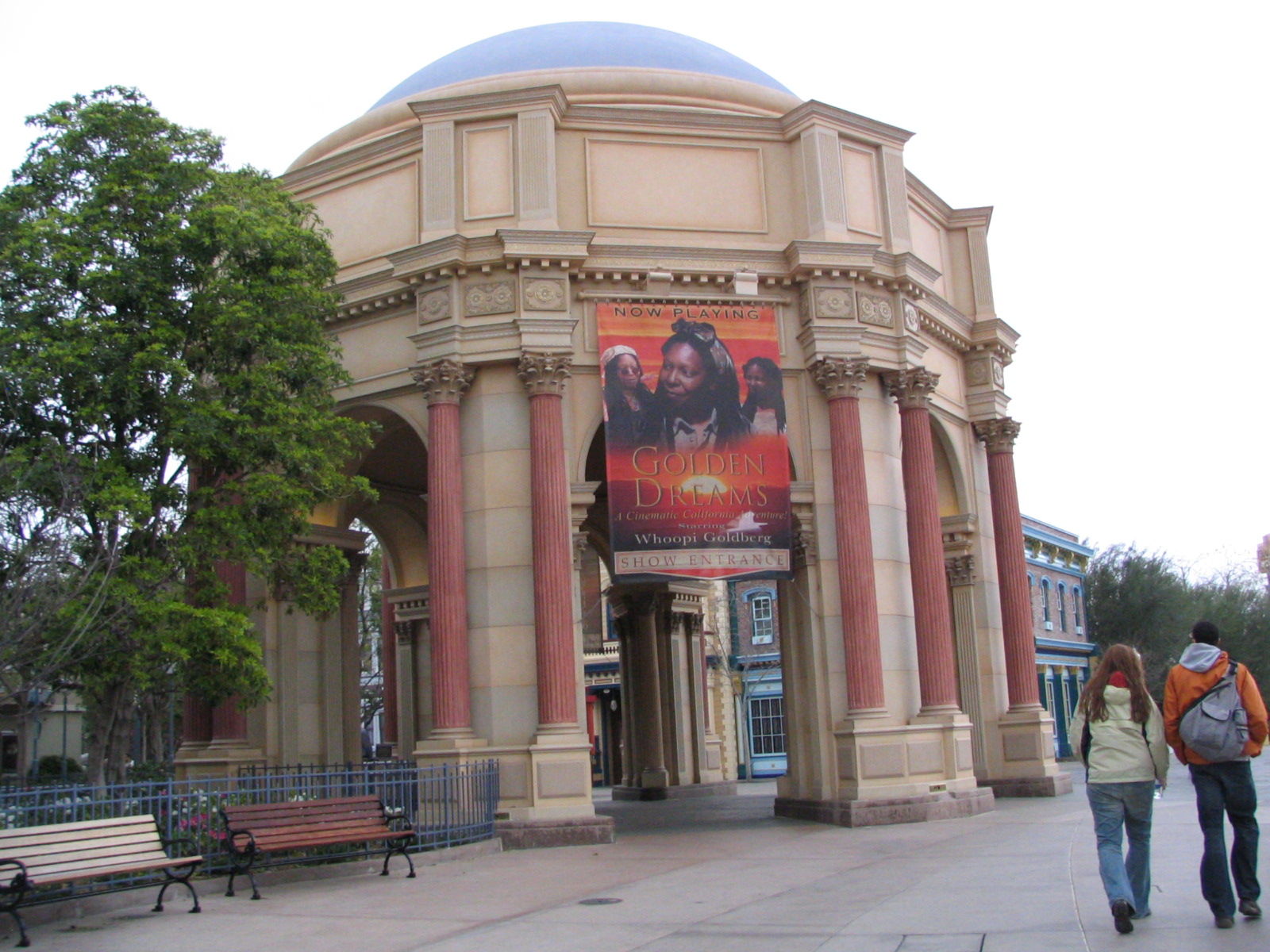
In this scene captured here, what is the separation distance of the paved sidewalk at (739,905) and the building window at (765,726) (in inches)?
1126

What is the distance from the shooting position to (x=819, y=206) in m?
22.0

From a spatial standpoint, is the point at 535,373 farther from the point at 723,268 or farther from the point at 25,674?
the point at 25,674

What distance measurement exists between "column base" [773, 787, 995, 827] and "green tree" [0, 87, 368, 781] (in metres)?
8.51

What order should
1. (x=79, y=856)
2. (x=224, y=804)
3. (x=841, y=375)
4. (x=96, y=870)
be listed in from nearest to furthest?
1. (x=96, y=870)
2. (x=79, y=856)
3. (x=224, y=804)
4. (x=841, y=375)

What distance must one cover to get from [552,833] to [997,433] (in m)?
14.0

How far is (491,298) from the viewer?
20766 mm

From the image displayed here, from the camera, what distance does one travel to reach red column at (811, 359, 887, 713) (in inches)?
805

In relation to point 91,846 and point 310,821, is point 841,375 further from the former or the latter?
point 91,846

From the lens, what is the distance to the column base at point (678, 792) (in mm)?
30406

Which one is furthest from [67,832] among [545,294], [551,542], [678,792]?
[678,792]

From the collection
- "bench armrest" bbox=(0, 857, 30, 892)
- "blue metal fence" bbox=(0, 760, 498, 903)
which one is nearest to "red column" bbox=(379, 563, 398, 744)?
"blue metal fence" bbox=(0, 760, 498, 903)

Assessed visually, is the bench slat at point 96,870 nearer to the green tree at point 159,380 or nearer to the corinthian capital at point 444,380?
the green tree at point 159,380

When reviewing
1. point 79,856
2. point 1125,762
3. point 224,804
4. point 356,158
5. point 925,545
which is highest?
point 356,158

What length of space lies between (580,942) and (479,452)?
1204cm
